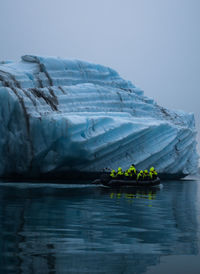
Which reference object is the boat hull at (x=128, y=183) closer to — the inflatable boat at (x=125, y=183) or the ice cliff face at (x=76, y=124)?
the inflatable boat at (x=125, y=183)

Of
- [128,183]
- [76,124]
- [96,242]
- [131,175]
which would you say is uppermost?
[96,242]

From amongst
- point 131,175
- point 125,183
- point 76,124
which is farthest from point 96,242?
point 76,124

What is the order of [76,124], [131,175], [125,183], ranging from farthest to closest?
[76,124], [131,175], [125,183]

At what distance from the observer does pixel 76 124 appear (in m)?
26.4

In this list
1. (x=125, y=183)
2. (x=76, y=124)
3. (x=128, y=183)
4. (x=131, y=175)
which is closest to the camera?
(x=125, y=183)

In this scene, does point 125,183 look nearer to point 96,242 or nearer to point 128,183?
point 128,183

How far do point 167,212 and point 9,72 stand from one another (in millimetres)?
21391

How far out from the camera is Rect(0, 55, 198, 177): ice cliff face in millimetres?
26672

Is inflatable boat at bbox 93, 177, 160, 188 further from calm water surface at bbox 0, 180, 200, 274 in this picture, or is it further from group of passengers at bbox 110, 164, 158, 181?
calm water surface at bbox 0, 180, 200, 274

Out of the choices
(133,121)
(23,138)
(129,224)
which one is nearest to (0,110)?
(23,138)

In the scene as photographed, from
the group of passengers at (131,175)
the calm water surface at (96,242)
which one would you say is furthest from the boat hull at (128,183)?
the calm water surface at (96,242)

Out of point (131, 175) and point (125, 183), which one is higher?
point (131, 175)

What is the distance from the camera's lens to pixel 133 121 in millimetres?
31578

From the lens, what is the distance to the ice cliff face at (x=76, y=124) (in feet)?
87.5
